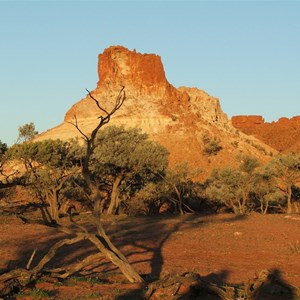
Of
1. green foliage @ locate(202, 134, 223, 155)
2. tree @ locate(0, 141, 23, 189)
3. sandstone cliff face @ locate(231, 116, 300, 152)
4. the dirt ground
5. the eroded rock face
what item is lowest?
the dirt ground

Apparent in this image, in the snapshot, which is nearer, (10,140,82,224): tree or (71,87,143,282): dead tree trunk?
(71,87,143,282): dead tree trunk

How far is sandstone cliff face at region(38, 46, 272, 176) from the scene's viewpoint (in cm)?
9475

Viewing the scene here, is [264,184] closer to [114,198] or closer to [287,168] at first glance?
[287,168]

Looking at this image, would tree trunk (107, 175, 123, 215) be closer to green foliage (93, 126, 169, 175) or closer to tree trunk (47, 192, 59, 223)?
green foliage (93, 126, 169, 175)

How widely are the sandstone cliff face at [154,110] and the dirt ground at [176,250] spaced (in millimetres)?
57612

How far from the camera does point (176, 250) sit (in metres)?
23.2

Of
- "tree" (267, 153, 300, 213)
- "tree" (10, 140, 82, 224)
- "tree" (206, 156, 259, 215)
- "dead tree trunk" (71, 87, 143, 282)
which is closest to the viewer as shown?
"dead tree trunk" (71, 87, 143, 282)

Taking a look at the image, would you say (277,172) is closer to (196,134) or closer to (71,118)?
(196,134)

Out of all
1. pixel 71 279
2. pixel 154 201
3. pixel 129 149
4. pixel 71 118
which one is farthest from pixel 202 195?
pixel 71 118

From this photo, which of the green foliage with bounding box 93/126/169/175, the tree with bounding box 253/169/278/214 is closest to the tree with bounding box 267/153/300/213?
the tree with bounding box 253/169/278/214

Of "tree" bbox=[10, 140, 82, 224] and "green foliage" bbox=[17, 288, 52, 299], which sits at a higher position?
"tree" bbox=[10, 140, 82, 224]

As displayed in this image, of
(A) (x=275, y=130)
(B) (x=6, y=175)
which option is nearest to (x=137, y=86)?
(A) (x=275, y=130)

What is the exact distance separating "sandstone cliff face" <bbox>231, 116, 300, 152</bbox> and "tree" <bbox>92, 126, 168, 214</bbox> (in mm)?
80554

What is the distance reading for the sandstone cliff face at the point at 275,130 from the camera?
135 meters
